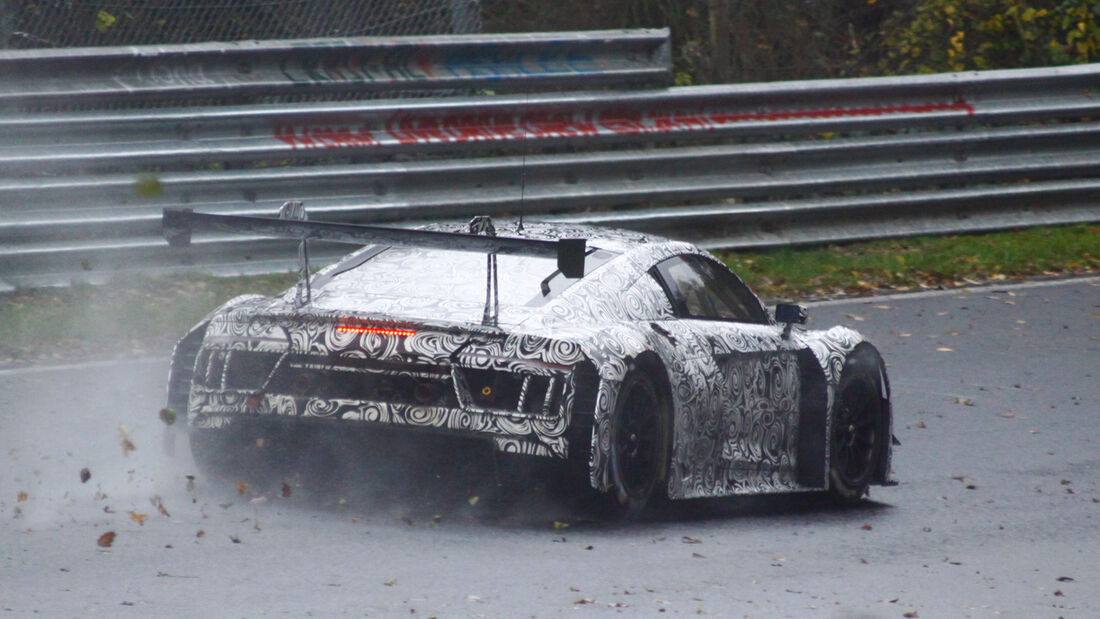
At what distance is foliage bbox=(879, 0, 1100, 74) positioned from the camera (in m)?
17.9

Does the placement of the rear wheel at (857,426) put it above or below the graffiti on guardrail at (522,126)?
below

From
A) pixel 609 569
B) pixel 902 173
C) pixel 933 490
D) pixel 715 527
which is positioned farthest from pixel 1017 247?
pixel 609 569

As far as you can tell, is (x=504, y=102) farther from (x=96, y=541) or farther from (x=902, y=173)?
(x=96, y=541)

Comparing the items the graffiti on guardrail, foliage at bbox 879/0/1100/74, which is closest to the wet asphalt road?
the graffiti on guardrail

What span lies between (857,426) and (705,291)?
1072 millimetres

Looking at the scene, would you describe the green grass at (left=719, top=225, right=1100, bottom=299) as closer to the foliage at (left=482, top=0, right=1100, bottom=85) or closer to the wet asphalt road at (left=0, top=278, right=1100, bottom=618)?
the foliage at (left=482, top=0, right=1100, bottom=85)

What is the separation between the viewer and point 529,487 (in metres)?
6.47

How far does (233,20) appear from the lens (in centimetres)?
1419

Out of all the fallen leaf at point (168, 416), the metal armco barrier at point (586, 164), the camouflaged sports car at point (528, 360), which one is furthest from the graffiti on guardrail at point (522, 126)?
the fallen leaf at point (168, 416)

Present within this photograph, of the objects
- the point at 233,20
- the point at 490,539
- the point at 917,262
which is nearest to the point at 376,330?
the point at 490,539

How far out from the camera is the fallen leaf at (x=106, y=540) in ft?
19.3

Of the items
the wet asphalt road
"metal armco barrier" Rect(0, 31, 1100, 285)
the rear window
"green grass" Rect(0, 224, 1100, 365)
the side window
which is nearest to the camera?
the wet asphalt road

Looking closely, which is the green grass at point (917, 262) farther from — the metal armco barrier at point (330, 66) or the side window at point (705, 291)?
the side window at point (705, 291)

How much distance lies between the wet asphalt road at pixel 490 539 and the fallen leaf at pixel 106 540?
0.07 feet
